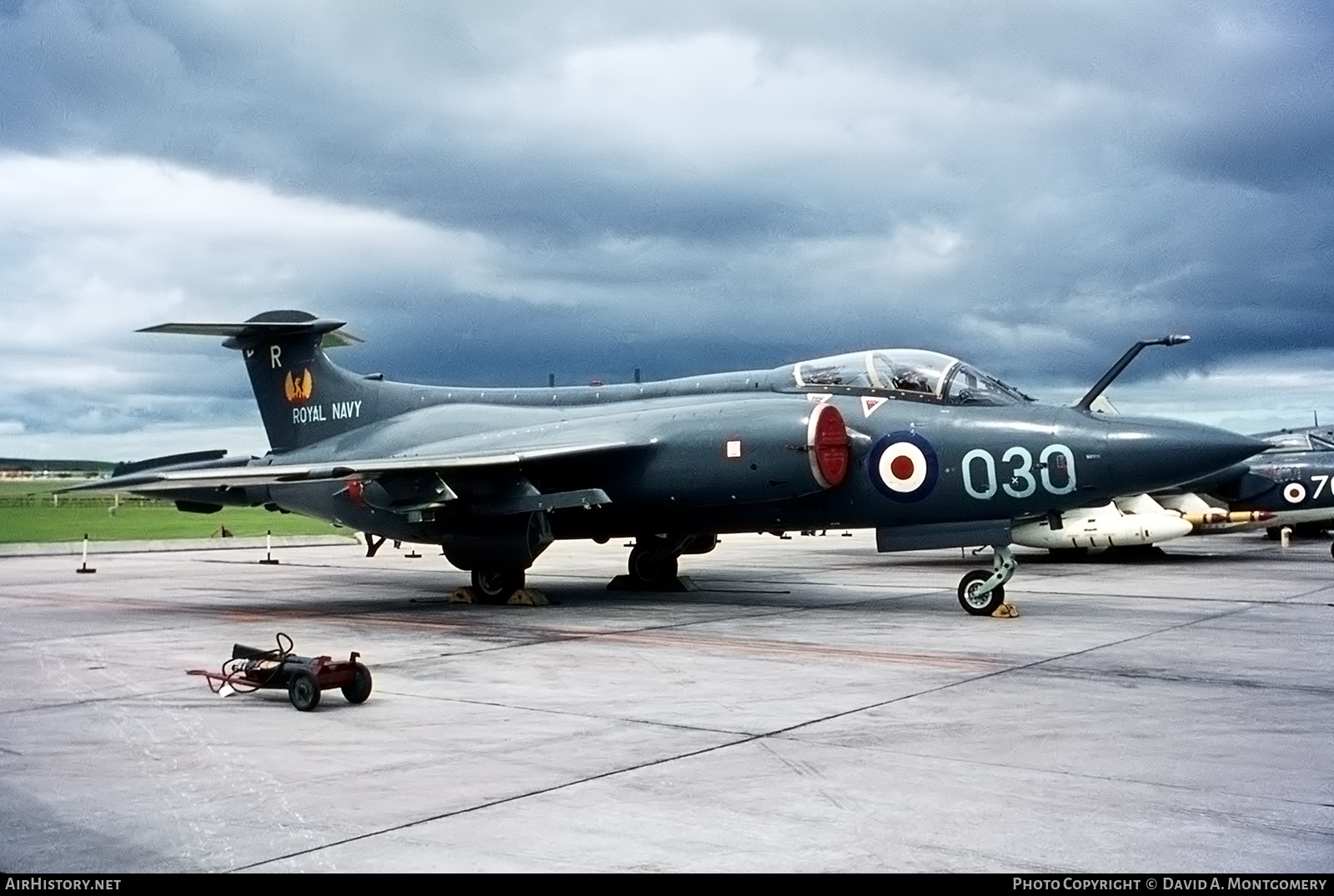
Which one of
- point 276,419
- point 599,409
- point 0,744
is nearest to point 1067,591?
point 599,409

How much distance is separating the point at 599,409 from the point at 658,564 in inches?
115

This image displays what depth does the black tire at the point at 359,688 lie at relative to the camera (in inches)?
309

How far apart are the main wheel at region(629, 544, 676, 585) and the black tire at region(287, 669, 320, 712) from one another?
9.89m

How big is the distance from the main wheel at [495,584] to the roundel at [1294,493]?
16729mm

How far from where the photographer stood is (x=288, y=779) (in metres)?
5.75

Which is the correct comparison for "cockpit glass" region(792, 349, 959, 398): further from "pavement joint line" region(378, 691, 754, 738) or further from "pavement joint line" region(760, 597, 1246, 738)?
"pavement joint line" region(378, 691, 754, 738)

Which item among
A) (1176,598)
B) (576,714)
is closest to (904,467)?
(1176,598)

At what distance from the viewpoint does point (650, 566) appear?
57.8 feet

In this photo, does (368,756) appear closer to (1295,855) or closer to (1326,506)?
(1295,855)

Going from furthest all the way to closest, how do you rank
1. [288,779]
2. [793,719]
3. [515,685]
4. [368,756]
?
[515,685] < [793,719] < [368,756] < [288,779]

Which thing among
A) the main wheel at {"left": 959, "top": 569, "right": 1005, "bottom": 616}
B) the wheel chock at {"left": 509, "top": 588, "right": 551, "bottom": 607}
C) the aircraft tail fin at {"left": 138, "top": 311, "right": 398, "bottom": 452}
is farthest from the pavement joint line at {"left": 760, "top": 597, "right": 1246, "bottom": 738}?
the aircraft tail fin at {"left": 138, "top": 311, "right": 398, "bottom": 452}

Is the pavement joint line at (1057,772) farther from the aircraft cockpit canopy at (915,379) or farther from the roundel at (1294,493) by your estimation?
the roundel at (1294,493)

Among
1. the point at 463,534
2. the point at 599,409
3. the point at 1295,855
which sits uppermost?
the point at 599,409

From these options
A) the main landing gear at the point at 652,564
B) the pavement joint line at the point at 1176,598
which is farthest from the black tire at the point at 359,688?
the pavement joint line at the point at 1176,598
